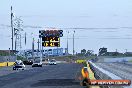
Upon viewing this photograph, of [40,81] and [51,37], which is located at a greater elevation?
[51,37]

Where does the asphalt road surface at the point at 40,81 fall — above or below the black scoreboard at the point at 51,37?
below

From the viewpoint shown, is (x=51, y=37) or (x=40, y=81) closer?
(x=40, y=81)

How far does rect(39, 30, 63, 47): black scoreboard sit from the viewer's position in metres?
76.8

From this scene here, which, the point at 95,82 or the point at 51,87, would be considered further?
the point at 51,87

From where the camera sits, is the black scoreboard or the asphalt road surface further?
the black scoreboard

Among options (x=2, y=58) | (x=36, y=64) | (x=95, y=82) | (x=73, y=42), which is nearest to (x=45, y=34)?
(x=36, y=64)

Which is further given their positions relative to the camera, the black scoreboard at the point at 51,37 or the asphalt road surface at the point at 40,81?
the black scoreboard at the point at 51,37

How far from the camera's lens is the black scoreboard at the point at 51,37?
7683 centimetres

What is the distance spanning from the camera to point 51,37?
78.4 meters

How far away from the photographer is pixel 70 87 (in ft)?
95.6

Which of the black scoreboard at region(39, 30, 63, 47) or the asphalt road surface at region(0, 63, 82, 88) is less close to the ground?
the black scoreboard at region(39, 30, 63, 47)

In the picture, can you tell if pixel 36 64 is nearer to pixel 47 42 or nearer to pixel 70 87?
pixel 47 42

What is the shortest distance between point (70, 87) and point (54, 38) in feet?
159

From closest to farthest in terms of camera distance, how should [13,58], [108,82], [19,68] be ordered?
[108,82] → [19,68] → [13,58]
